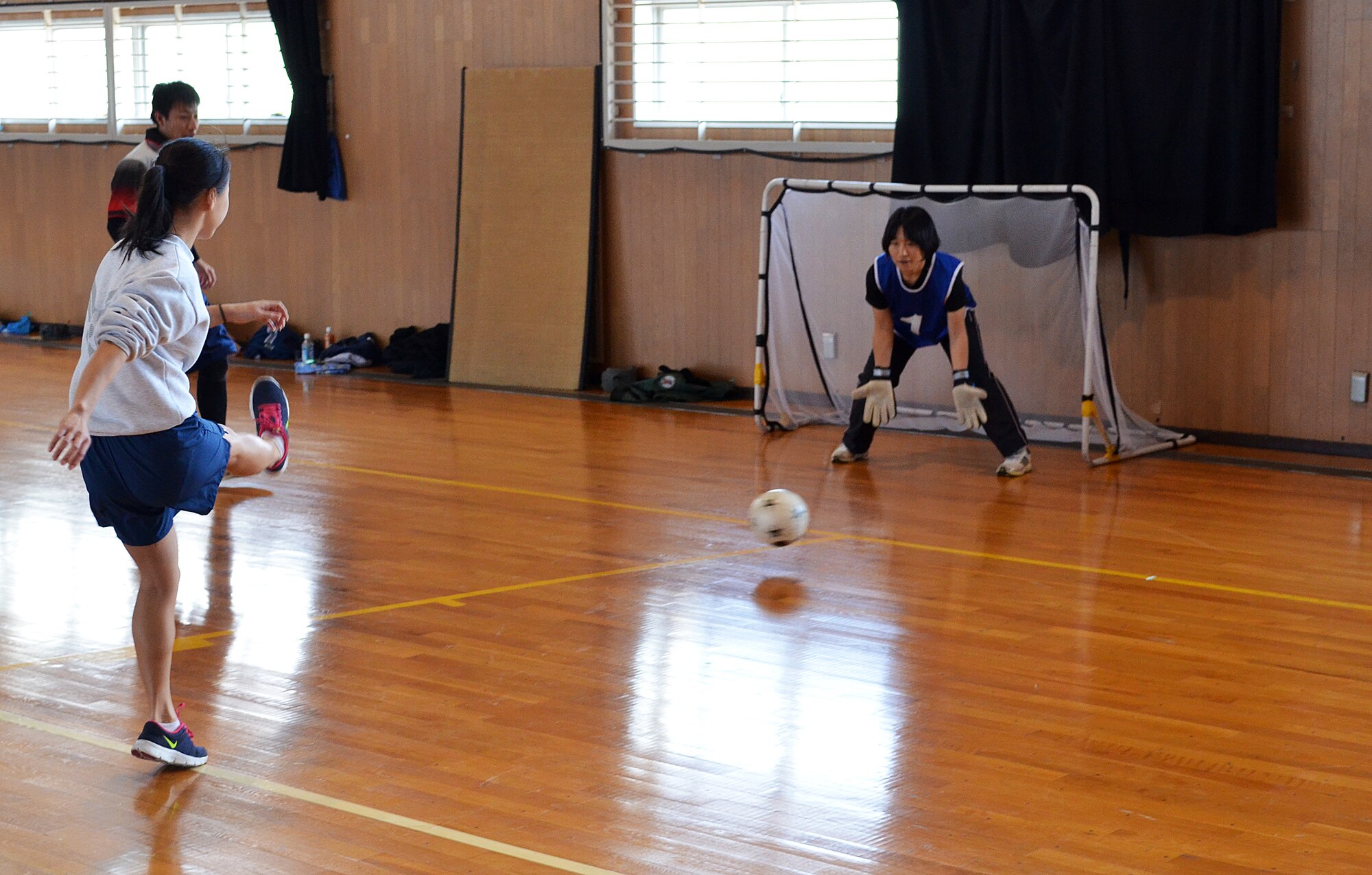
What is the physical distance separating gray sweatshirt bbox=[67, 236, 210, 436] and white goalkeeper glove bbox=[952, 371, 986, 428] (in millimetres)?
4061

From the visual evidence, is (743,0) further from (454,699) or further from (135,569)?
(454,699)

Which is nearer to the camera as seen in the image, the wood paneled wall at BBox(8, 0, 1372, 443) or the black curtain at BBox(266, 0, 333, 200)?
the wood paneled wall at BBox(8, 0, 1372, 443)

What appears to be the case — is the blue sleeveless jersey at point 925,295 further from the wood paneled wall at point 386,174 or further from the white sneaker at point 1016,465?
the wood paneled wall at point 386,174

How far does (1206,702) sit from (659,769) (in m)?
1.37

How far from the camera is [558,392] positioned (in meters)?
9.47

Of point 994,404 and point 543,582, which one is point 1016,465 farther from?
point 543,582

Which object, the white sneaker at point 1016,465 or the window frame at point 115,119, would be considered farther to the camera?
the window frame at point 115,119

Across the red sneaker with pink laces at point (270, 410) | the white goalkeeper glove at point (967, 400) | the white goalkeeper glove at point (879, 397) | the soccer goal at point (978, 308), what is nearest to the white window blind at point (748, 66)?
the soccer goal at point (978, 308)

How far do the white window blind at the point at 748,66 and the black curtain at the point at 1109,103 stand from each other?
1.41 feet

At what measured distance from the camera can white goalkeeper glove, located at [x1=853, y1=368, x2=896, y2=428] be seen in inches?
265

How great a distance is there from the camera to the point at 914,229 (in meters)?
6.46

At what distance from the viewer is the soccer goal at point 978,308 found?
7086 mm

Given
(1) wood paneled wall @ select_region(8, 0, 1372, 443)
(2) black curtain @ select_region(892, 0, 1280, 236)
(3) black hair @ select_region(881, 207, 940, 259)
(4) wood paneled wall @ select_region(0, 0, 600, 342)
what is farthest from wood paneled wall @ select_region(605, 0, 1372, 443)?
(4) wood paneled wall @ select_region(0, 0, 600, 342)

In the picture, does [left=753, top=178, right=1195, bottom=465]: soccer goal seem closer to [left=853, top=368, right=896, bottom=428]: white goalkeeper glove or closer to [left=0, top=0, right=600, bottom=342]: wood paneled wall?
[left=853, top=368, right=896, bottom=428]: white goalkeeper glove
